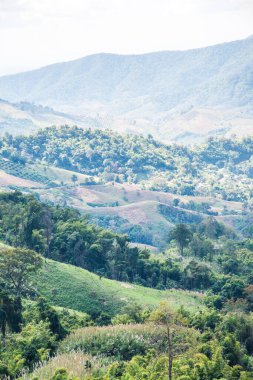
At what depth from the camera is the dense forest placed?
40.3m

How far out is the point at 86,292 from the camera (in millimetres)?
69812

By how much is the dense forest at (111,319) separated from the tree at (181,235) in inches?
242

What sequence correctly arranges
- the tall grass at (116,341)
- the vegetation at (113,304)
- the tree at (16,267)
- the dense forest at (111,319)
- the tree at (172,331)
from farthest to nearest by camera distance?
the tree at (16,267) → the tall grass at (116,341) → the vegetation at (113,304) → the dense forest at (111,319) → the tree at (172,331)

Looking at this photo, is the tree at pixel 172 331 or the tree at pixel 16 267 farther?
the tree at pixel 16 267

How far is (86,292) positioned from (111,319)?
1353cm

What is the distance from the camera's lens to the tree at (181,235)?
4028 inches

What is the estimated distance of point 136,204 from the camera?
187875mm

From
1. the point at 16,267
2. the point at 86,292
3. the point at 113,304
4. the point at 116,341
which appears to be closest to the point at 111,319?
the point at 16,267

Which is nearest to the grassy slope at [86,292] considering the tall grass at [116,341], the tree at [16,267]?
the tree at [16,267]

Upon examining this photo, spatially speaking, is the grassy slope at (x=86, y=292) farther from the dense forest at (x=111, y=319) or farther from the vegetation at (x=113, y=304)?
the dense forest at (x=111, y=319)

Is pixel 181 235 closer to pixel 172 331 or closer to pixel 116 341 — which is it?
pixel 116 341

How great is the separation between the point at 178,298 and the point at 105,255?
13789 millimetres

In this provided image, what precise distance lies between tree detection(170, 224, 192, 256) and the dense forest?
6150 mm

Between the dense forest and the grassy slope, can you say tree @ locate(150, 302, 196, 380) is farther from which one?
the grassy slope
